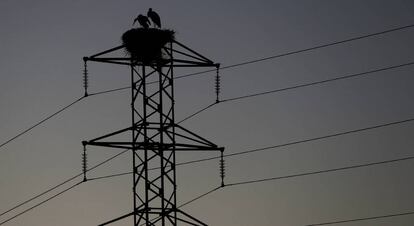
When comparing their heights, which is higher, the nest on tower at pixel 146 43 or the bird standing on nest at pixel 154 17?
the bird standing on nest at pixel 154 17

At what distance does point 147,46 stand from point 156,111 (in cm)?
192

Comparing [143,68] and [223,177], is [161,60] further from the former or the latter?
[223,177]

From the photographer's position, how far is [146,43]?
90.6 ft

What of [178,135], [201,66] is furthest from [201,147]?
[201,66]

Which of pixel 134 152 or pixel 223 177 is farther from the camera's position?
pixel 223 177

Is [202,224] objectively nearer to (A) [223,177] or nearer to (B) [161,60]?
(A) [223,177]

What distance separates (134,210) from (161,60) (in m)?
4.32

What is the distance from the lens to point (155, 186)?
27.2 metres

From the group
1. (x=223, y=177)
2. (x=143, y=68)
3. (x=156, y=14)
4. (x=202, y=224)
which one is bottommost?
(x=202, y=224)

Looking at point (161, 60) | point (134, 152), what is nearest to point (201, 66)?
point (161, 60)

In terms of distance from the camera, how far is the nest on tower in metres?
27.5

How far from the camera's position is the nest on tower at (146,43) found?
1085 inches

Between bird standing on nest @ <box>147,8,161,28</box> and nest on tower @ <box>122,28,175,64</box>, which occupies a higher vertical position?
bird standing on nest @ <box>147,8,161,28</box>

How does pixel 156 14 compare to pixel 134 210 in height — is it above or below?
above
